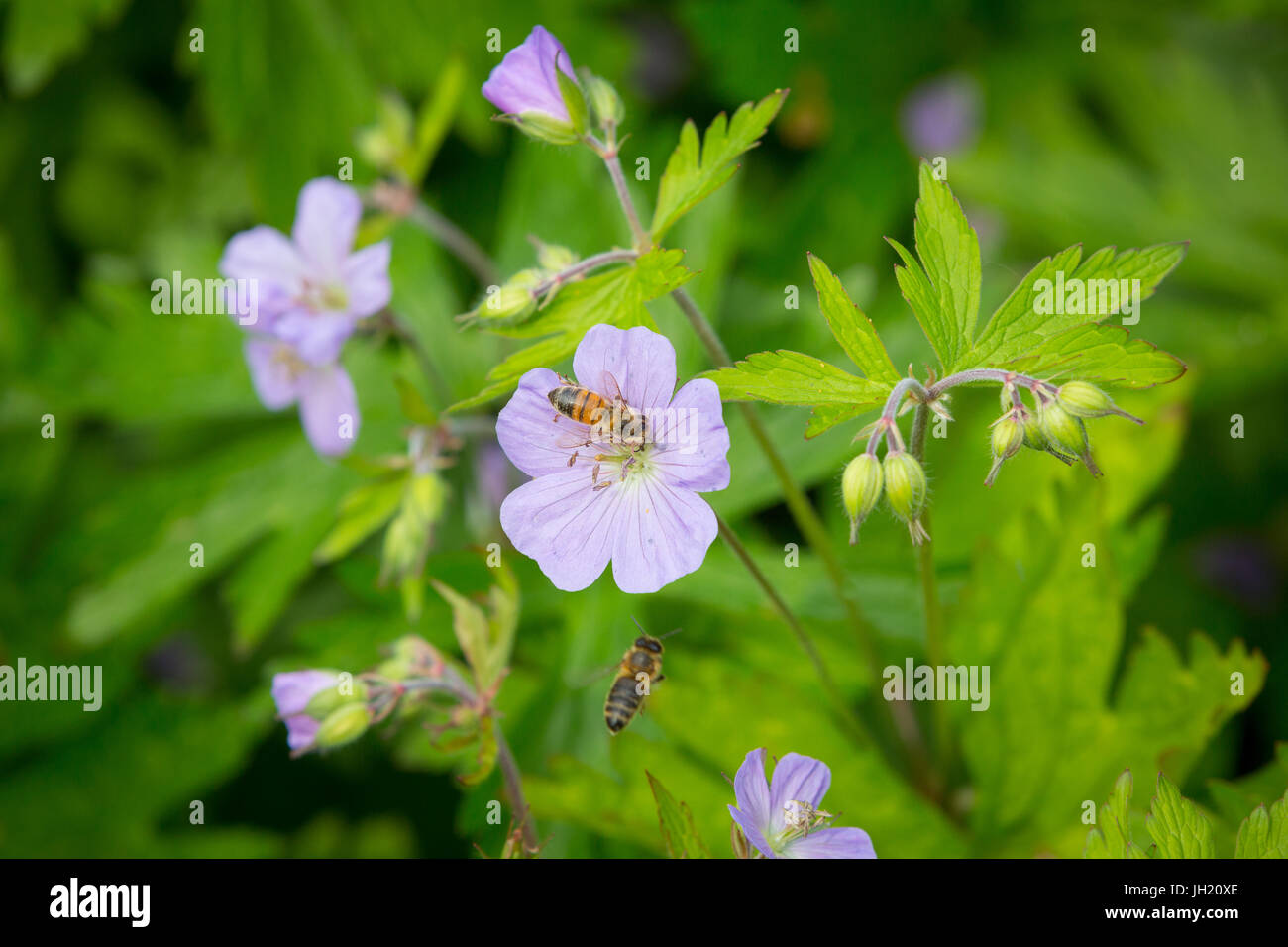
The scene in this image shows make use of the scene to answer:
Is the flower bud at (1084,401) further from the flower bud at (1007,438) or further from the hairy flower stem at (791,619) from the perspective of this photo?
the hairy flower stem at (791,619)

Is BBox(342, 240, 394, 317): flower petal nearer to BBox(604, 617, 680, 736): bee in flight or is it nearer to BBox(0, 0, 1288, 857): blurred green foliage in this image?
BBox(0, 0, 1288, 857): blurred green foliage

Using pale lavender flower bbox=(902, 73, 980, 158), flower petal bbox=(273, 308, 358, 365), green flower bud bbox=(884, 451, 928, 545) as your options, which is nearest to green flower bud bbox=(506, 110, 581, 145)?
flower petal bbox=(273, 308, 358, 365)

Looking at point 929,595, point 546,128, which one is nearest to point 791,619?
point 929,595

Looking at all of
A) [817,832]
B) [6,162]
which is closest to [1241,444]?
[817,832]

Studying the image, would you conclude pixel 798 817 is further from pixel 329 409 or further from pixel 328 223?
pixel 328 223

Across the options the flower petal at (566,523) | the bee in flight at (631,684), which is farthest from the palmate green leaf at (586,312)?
the bee in flight at (631,684)

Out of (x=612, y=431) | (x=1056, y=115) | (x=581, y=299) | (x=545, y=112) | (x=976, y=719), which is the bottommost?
(x=976, y=719)
